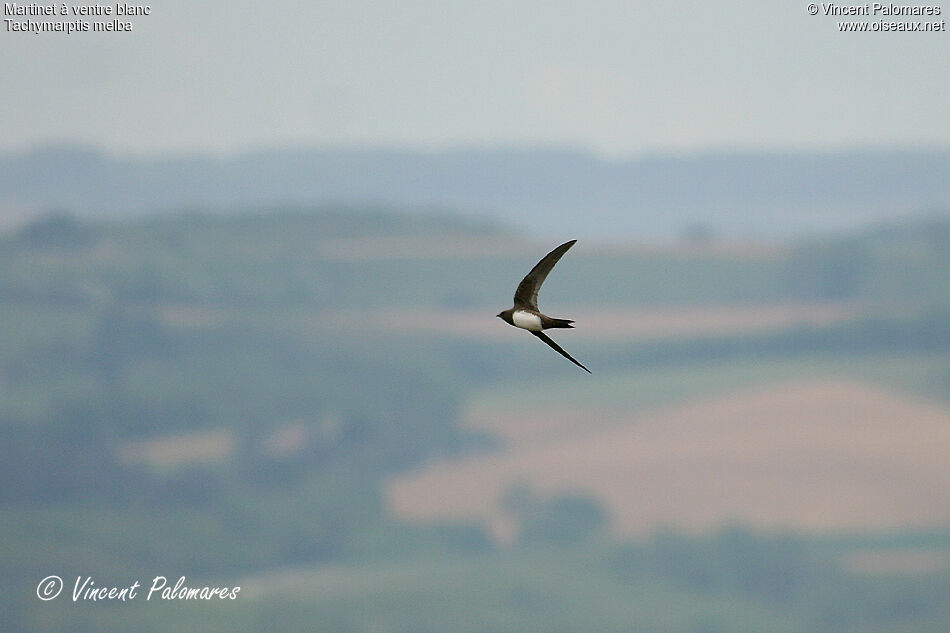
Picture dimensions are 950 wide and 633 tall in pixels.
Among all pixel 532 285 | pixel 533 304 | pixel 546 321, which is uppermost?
pixel 532 285

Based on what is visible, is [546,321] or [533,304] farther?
[533,304]

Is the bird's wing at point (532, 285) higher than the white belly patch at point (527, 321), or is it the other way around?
the bird's wing at point (532, 285)

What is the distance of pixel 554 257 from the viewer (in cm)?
2481

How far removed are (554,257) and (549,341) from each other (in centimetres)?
119

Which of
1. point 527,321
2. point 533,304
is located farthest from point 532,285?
point 527,321

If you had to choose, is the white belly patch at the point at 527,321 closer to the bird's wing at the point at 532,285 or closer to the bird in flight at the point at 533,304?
the bird in flight at the point at 533,304

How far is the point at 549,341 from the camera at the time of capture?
2488 cm

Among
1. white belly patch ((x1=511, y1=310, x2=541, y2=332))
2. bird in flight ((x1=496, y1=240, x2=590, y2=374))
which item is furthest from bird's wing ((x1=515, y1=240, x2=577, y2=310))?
white belly patch ((x1=511, y1=310, x2=541, y2=332))

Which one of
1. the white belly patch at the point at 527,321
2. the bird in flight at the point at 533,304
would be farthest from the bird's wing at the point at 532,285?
the white belly patch at the point at 527,321

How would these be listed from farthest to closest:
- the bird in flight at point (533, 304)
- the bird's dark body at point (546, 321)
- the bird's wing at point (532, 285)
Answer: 1. the bird's wing at point (532, 285)
2. the bird in flight at point (533, 304)
3. the bird's dark body at point (546, 321)

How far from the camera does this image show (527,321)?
24.9 meters

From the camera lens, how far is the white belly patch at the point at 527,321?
2483 centimetres

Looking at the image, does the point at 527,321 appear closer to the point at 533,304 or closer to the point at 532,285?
the point at 533,304

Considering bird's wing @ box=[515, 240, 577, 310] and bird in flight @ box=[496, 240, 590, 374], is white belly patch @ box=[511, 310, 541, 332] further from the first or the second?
bird's wing @ box=[515, 240, 577, 310]
